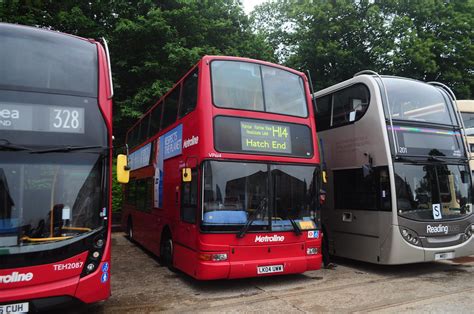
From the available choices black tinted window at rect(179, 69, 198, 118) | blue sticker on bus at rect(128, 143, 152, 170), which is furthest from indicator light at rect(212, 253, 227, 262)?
blue sticker on bus at rect(128, 143, 152, 170)

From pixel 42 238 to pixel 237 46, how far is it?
52.3 ft

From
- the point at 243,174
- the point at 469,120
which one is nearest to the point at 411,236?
the point at 243,174

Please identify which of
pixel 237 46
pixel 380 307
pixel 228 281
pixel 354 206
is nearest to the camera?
pixel 380 307

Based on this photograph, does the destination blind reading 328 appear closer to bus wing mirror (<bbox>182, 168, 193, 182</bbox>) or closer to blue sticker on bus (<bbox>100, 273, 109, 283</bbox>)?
bus wing mirror (<bbox>182, 168, 193, 182</bbox>)

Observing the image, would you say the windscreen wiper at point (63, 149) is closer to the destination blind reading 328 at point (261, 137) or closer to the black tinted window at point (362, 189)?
the destination blind reading 328 at point (261, 137)

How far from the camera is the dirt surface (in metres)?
5.99

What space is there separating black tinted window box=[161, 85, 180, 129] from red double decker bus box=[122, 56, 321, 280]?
16.4 inches

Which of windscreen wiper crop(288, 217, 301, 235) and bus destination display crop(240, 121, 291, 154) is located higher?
bus destination display crop(240, 121, 291, 154)

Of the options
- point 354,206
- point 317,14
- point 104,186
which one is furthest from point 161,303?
point 317,14

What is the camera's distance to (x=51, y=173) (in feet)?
16.6

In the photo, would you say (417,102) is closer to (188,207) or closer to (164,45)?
(188,207)

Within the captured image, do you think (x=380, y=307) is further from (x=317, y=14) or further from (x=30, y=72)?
(x=317, y=14)

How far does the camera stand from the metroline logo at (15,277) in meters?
4.61

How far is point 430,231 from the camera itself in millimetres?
8117
